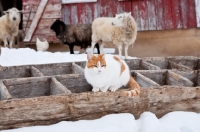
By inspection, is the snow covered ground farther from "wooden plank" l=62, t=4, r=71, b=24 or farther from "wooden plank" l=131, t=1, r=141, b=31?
"wooden plank" l=62, t=4, r=71, b=24

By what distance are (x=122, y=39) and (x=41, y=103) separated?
5504mm

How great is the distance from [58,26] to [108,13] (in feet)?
5.83

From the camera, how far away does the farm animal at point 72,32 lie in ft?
31.6

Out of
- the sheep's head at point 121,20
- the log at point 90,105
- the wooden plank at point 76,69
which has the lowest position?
the log at point 90,105

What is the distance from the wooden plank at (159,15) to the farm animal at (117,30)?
76.9 inches

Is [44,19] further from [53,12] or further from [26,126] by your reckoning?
[26,126]

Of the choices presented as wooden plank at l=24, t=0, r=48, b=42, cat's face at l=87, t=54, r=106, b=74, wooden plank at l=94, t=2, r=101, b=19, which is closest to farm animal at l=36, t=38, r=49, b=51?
wooden plank at l=24, t=0, r=48, b=42

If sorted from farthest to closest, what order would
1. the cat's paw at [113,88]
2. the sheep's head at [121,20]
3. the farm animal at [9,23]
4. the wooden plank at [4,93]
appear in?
the farm animal at [9,23]
the sheep's head at [121,20]
the cat's paw at [113,88]
the wooden plank at [4,93]

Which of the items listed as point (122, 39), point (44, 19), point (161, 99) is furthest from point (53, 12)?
point (161, 99)

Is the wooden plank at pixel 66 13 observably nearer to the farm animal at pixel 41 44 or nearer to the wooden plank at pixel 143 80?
the farm animal at pixel 41 44

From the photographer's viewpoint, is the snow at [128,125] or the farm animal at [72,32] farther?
the farm animal at [72,32]

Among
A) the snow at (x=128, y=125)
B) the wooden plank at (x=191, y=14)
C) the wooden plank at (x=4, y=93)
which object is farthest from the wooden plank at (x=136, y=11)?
the wooden plank at (x=4, y=93)

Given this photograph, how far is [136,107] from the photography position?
3.45m

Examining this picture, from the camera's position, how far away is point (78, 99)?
3182 millimetres
